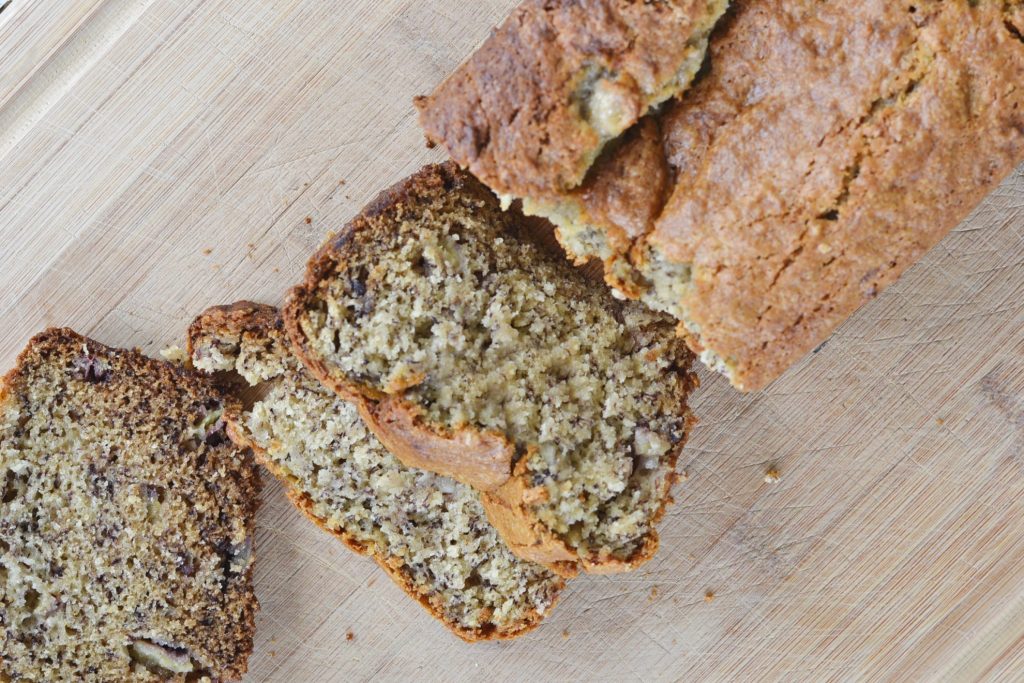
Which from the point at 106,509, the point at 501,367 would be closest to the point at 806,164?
the point at 501,367

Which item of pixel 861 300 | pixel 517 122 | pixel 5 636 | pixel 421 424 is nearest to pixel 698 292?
pixel 861 300

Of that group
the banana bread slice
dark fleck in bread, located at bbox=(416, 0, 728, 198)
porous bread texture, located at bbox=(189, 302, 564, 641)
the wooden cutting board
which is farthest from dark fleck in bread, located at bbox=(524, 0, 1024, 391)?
porous bread texture, located at bbox=(189, 302, 564, 641)

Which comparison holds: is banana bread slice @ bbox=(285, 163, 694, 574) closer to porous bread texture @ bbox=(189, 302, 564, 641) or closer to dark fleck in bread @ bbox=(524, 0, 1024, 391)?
porous bread texture @ bbox=(189, 302, 564, 641)

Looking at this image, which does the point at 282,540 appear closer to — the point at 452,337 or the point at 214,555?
the point at 214,555

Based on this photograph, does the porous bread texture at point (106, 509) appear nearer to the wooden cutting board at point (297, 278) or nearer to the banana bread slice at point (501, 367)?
the wooden cutting board at point (297, 278)

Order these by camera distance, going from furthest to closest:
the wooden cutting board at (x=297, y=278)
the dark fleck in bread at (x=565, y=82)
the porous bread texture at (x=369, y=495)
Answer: the wooden cutting board at (x=297, y=278), the porous bread texture at (x=369, y=495), the dark fleck in bread at (x=565, y=82)

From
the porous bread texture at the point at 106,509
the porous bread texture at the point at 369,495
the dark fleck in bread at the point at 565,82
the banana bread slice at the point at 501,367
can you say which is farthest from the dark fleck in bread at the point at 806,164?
the porous bread texture at the point at 106,509

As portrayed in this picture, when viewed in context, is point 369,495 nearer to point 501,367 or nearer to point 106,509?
Answer: point 501,367
